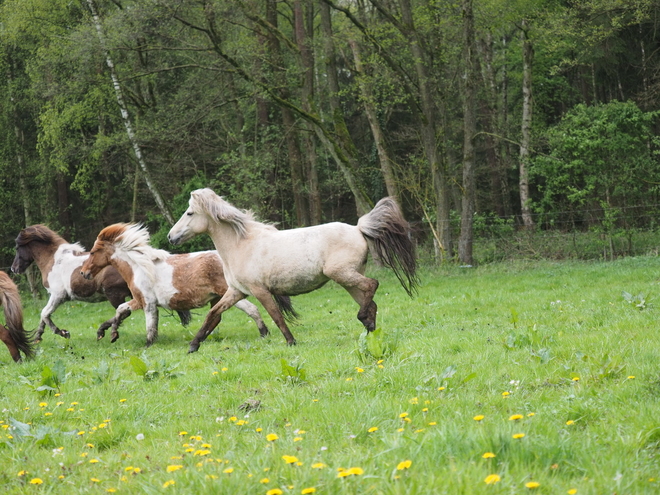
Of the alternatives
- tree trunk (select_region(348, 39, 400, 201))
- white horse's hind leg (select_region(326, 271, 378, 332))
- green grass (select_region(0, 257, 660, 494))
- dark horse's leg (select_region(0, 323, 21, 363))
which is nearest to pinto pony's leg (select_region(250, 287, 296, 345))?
green grass (select_region(0, 257, 660, 494))

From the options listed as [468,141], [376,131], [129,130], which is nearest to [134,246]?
[468,141]

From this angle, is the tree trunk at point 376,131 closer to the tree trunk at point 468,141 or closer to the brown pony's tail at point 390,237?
the tree trunk at point 468,141

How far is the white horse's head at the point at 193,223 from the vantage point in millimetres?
10039

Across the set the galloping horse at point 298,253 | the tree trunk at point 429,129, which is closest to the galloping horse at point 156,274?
the galloping horse at point 298,253

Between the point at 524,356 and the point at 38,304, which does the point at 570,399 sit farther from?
the point at 38,304

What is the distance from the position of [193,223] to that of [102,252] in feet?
8.57

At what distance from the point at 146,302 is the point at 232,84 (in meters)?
15.5

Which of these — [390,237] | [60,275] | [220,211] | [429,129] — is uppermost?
[429,129]

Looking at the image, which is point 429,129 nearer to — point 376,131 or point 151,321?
point 376,131

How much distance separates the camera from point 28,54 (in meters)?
29.9

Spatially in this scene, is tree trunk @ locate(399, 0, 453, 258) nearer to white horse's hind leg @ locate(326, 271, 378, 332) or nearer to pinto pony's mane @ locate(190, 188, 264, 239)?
pinto pony's mane @ locate(190, 188, 264, 239)

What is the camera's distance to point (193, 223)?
10.1 metres

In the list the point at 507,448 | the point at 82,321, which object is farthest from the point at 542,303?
the point at 82,321

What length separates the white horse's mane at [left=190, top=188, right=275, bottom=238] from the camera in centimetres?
978
